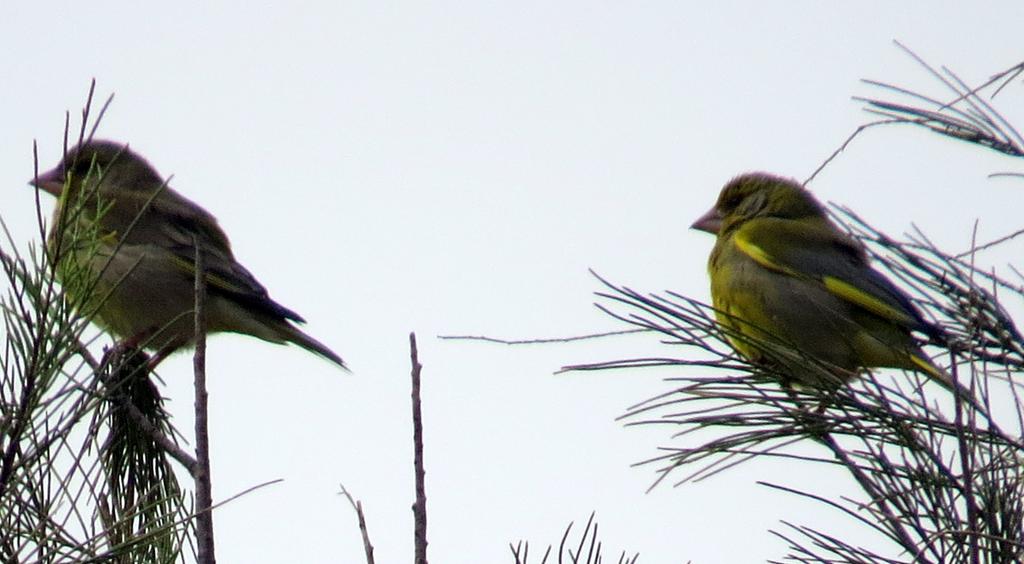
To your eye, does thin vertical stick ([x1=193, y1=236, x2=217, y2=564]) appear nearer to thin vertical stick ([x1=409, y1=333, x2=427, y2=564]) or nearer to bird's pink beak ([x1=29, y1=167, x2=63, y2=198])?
thin vertical stick ([x1=409, y1=333, x2=427, y2=564])

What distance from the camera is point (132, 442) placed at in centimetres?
330

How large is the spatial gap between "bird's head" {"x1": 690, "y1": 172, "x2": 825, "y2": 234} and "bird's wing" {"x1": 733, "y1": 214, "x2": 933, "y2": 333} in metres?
0.19

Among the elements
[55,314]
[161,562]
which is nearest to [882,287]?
[161,562]

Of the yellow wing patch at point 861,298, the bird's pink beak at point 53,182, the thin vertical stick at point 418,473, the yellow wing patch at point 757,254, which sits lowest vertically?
the thin vertical stick at point 418,473

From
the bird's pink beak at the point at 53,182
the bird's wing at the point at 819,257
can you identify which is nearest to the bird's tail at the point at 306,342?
the bird's pink beak at the point at 53,182

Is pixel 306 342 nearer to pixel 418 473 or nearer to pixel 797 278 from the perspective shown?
pixel 797 278

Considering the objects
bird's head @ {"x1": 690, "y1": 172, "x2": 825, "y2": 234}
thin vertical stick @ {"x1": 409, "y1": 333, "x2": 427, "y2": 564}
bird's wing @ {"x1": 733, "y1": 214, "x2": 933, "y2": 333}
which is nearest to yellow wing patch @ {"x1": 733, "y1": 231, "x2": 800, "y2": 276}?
bird's wing @ {"x1": 733, "y1": 214, "x2": 933, "y2": 333}

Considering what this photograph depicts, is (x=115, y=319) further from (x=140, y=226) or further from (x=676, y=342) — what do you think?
(x=676, y=342)

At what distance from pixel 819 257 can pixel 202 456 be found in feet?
13.6

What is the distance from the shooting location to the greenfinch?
4.83 m

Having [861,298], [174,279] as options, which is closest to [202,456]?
[861,298]

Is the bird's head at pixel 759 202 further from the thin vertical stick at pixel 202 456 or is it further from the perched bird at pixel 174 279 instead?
the thin vertical stick at pixel 202 456

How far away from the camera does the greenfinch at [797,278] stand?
483 cm

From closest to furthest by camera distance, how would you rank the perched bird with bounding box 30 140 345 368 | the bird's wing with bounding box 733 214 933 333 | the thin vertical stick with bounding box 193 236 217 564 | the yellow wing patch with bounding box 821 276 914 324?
the thin vertical stick with bounding box 193 236 217 564
the yellow wing patch with bounding box 821 276 914 324
the bird's wing with bounding box 733 214 933 333
the perched bird with bounding box 30 140 345 368
